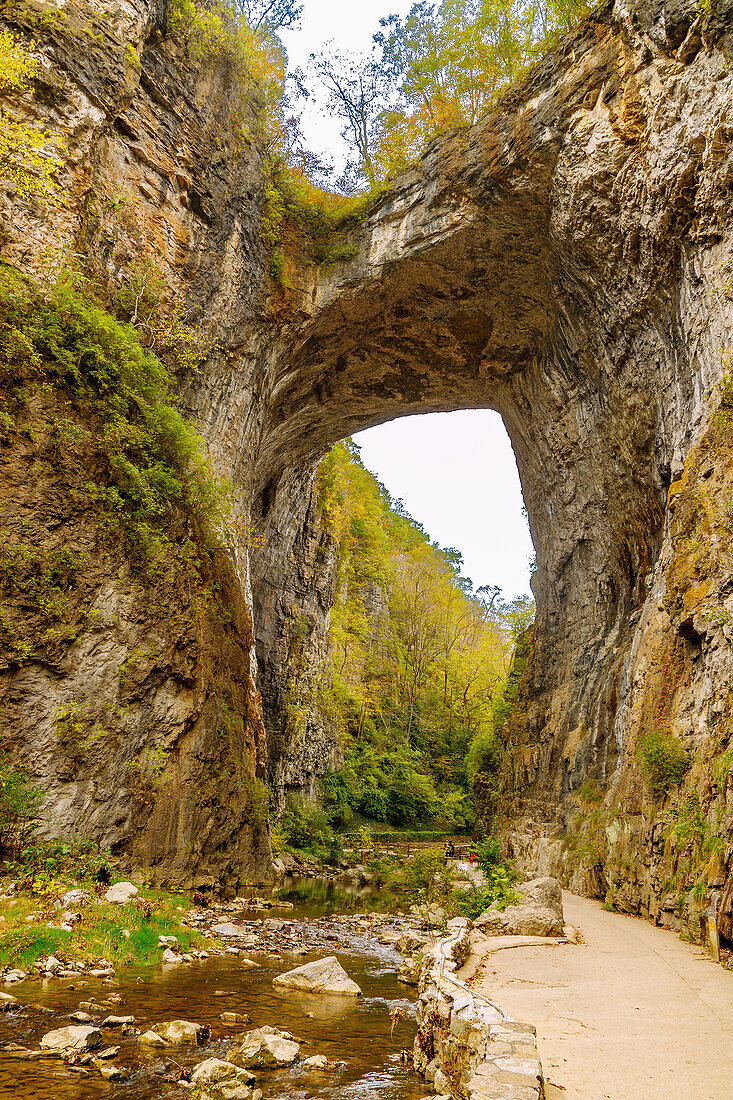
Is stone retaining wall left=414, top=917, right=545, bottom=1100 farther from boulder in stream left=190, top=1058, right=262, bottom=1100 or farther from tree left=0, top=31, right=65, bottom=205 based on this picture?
tree left=0, top=31, right=65, bottom=205

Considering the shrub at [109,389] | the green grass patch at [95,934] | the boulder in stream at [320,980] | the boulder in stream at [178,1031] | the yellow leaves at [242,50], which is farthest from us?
the yellow leaves at [242,50]

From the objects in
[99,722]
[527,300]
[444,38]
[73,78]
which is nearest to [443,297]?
[527,300]

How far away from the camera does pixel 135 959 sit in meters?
6.89

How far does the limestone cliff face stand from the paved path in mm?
1560

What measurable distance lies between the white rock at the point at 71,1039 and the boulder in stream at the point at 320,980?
273 centimetres

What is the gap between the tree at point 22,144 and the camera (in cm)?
979

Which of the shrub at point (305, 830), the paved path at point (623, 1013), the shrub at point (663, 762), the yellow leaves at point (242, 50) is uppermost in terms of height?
the yellow leaves at point (242, 50)

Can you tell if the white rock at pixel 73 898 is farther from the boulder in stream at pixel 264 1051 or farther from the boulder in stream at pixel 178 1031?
the boulder in stream at pixel 264 1051

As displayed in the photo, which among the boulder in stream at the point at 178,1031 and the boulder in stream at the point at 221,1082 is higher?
the boulder in stream at the point at 221,1082

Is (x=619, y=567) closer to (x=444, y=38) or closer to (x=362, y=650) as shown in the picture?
(x=444, y=38)

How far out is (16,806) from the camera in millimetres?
7930

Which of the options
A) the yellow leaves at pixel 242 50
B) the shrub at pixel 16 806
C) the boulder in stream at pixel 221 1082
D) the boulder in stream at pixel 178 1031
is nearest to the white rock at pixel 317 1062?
the boulder in stream at pixel 221 1082

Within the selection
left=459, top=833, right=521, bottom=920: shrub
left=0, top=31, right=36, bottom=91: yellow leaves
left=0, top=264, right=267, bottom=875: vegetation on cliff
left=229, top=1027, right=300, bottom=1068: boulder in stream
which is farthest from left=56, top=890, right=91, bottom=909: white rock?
left=0, top=31, right=36, bottom=91: yellow leaves

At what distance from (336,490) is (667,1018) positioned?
26032mm
